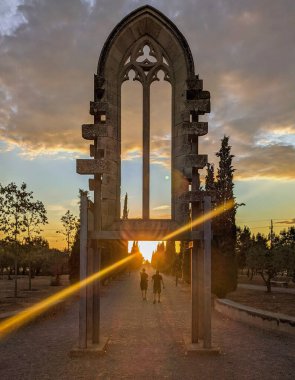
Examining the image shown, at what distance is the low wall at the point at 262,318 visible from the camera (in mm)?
13328

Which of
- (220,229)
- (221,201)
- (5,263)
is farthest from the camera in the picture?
(5,263)

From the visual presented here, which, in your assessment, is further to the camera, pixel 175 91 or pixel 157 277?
pixel 157 277

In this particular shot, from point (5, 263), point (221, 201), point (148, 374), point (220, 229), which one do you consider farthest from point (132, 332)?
point (5, 263)

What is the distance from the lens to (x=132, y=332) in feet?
45.7

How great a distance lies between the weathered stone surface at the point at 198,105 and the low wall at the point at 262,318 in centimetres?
636

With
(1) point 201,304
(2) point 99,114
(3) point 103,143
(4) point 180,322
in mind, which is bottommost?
(4) point 180,322

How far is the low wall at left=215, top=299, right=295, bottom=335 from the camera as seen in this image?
13328mm

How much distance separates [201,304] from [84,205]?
11.5 feet

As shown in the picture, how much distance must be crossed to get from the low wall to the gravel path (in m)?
0.30

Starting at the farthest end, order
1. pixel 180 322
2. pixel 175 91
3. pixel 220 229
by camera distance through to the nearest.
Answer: pixel 220 229
pixel 180 322
pixel 175 91

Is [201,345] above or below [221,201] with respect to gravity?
below

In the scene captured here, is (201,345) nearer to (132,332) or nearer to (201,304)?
(201,304)

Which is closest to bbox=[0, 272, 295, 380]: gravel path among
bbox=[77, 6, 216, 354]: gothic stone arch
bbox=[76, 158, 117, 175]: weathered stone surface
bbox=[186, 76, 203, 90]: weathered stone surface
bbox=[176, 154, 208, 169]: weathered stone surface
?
bbox=[77, 6, 216, 354]: gothic stone arch

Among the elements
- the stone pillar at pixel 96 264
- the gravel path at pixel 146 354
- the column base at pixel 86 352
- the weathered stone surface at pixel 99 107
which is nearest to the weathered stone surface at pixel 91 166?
the stone pillar at pixel 96 264
